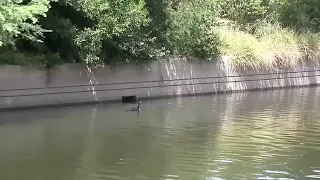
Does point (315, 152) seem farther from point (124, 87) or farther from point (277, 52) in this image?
point (277, 52)

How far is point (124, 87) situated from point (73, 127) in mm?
6726

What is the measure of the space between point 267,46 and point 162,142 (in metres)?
14.7

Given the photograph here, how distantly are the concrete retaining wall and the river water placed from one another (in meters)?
0.90

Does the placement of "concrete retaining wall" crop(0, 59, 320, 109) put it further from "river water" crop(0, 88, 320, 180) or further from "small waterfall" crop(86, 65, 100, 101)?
"river water" crop(0, 88, 320, 180)

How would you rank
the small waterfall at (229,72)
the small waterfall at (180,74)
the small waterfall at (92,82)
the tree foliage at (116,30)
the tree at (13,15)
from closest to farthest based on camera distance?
1. the tree at (13,15)
2. the tree foliage at (116,30)
3. the small waterfall at (92,82)
4. the small waterfall at (180,74)
5. the small waterfall at (229,72)

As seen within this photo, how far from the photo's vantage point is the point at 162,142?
12820mm

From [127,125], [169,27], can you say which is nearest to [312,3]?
[169,27]

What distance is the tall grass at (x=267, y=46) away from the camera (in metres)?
25.3

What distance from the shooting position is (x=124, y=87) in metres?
21.4

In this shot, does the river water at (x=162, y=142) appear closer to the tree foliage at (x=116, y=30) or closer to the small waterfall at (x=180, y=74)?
the tree foliage at (x=116, y=30)

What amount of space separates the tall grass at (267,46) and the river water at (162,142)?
5426 millimetres

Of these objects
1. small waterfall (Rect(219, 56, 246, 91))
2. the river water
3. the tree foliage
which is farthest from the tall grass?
the river water

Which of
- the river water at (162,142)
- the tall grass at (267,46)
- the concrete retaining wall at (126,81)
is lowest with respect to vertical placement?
the river water at (162,142)

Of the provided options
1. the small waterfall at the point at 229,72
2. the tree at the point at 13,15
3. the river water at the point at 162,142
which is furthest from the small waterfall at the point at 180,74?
the tree at the point at 13,15
